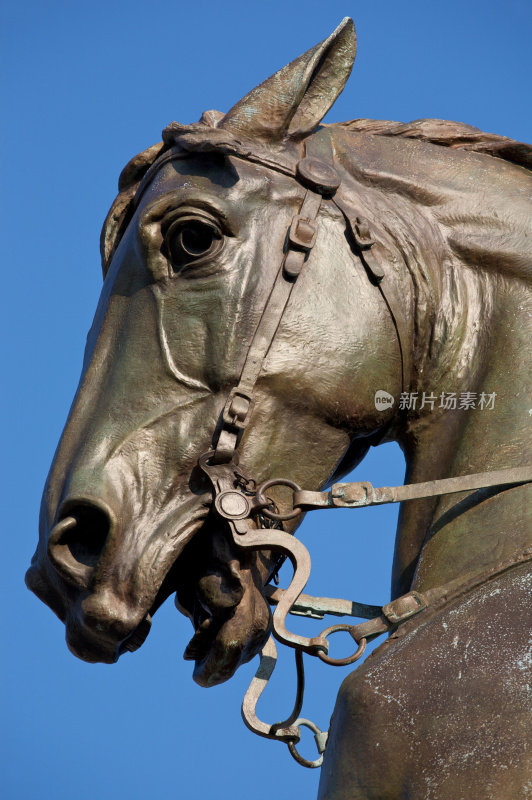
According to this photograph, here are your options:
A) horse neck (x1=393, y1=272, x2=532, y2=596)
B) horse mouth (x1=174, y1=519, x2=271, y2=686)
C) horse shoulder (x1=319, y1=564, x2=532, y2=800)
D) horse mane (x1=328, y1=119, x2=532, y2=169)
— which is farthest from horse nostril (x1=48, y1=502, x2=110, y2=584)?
horse mane (x1=328, y1=119, x2=532, y2=169)

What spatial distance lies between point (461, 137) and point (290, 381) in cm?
118

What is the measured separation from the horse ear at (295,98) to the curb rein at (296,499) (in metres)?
0.20

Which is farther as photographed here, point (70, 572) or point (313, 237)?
point (313, 237)

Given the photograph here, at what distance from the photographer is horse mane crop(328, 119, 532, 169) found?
4.57m

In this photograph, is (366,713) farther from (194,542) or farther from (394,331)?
(394,331)

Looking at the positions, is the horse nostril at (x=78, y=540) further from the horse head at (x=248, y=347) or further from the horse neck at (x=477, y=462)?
the horse neck at (x=477, y=462)

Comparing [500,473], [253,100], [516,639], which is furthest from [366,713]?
[253,100]

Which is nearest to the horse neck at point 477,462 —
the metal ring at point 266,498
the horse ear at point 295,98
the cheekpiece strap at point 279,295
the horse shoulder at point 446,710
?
the horse shoulder at point 446,710

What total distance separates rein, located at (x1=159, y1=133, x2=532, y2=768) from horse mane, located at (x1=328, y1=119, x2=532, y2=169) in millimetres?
399

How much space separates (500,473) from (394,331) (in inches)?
25.8

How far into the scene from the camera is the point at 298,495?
404 centimetres

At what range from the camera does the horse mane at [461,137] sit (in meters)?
4.57

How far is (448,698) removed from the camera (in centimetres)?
352

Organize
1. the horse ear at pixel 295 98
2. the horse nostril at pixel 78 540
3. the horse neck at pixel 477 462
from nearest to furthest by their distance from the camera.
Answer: the horse neck at pixel 477 462 < the horse nostril at pixel 78 540 < the horse ear at pixel 295 98
